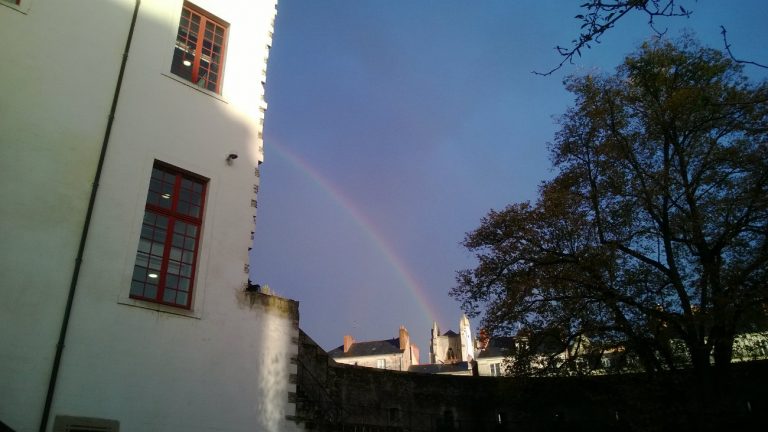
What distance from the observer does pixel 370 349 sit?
202 feet

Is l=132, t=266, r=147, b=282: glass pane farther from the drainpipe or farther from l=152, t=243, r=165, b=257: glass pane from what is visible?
the drainpipe

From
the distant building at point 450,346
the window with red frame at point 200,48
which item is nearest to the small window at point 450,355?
the distant building at point 450,346

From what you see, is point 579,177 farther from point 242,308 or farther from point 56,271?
point 56,271

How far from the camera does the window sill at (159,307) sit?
9445 mm

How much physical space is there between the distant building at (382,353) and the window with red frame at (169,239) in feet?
160

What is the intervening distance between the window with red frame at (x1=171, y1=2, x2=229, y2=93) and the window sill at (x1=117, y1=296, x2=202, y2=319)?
4.87 metres

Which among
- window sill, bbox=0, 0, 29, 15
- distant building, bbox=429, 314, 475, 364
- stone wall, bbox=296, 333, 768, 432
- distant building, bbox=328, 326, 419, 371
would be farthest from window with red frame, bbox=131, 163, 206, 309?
distant building, bbox=429, 314, 475, 364

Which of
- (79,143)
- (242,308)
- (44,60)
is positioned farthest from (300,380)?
(44,60)

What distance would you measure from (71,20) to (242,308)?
20.7 ft

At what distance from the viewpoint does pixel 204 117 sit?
460 inches

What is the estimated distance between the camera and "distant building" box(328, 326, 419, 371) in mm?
58875

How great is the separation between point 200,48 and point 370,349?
52659 millimetres

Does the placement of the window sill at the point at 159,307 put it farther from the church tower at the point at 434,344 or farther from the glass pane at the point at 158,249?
the church tower at the point at 434,344

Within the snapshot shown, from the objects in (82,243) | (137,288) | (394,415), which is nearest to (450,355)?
(394,415)
